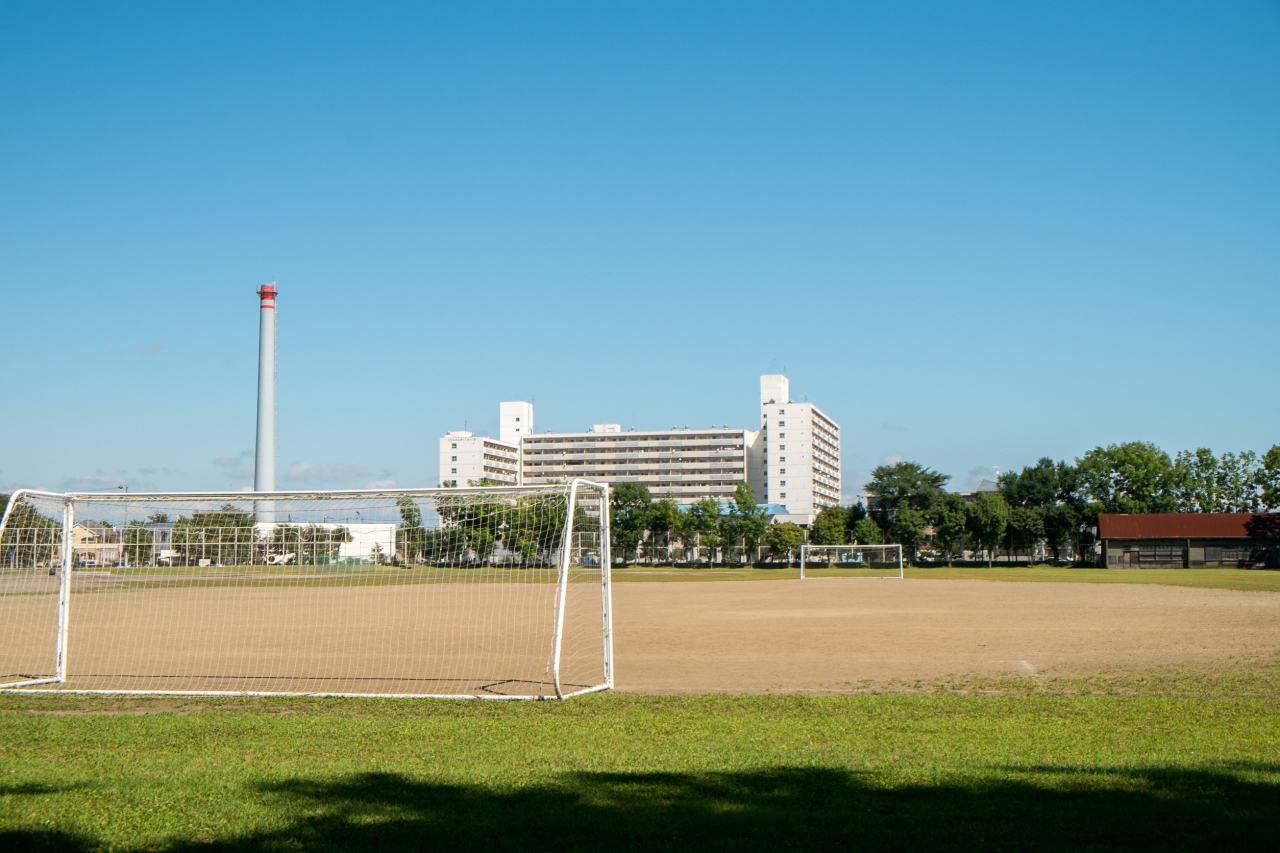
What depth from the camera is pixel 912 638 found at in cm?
2098

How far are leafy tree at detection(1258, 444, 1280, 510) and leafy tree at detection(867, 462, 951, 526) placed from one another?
31125mm

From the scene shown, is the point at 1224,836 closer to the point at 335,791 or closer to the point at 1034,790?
the point at 1034,790

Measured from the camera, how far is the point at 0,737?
389 inches

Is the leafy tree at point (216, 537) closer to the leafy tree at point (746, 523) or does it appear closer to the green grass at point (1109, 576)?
the green grass at point (1109, 576)

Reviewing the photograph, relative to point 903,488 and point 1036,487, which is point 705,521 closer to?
point 903,488

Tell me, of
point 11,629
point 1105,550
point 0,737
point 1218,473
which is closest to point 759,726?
point 0,737

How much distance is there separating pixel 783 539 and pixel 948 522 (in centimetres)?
1682

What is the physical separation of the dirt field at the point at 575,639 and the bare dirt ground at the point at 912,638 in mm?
59

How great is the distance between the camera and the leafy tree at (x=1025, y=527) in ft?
320

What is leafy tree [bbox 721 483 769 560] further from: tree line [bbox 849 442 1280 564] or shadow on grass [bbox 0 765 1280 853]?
shadow on grass [bbox 0 765 1280 853]

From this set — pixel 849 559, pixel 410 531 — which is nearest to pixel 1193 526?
pixel 849 559

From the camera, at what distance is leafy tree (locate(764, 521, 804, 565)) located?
101938 millimetres

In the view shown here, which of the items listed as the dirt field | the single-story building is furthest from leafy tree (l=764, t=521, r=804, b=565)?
the dirt field

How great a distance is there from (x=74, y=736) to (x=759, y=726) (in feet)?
23.2
